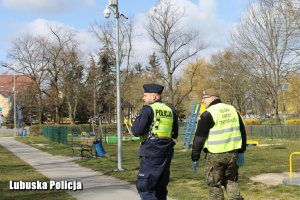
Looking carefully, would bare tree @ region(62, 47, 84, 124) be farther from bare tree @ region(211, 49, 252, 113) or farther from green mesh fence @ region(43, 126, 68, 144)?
green mesh fence @ region(43, 126, 68, 144)

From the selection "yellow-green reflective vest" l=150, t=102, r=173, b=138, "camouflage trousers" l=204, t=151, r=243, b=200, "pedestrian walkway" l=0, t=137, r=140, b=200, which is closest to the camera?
"yellow-green reflective vest" l=150, t=102, r=173, b=138

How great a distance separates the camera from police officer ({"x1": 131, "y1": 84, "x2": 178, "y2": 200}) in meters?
5.49

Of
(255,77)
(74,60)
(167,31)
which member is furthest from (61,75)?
(255,77)

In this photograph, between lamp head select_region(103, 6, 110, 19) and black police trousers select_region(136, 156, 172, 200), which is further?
lamp head select_region(103, 6, 110, 19)

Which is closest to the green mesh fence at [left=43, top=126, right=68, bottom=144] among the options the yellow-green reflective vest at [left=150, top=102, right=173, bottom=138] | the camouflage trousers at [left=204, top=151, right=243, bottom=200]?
the camouflage trousers at [left=204, top=151, right=243, bottom=200]

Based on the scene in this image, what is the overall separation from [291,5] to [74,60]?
37379 mm

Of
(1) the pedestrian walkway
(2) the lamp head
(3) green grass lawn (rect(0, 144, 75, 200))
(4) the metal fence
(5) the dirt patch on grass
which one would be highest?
(2) the lamp head

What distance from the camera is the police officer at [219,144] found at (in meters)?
6.04

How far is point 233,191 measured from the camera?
6121 millimetres

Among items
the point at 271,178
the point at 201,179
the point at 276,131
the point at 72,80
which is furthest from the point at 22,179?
the point at 72,80

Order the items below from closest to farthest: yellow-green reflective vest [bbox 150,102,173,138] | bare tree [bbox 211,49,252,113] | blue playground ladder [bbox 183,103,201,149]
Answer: yellow-green reflective vest [bbox 150,102,173,138]
blue playground ladder [bbox 183,103,201,149]
bare tree [bbox 211,49,252,113]

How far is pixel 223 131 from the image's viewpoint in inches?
238

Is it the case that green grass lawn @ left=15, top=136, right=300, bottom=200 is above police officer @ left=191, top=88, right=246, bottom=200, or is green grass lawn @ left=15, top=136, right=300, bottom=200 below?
below

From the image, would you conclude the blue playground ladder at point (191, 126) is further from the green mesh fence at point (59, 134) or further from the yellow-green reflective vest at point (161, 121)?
the yellow-green reflective vest at point (161, 121)
